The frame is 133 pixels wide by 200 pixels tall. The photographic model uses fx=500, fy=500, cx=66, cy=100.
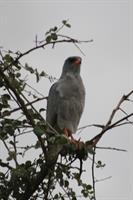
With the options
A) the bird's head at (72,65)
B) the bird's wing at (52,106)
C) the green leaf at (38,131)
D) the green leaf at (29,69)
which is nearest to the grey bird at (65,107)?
the bird's wing at (52,106)

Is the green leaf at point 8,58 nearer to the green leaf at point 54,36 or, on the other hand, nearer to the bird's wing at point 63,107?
the green leaf at point 54,36

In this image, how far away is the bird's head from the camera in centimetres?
813

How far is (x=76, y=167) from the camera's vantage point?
183 inches

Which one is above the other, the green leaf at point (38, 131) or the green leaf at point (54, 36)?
the green leaf at point (54, 36)

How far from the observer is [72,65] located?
820 centimetres

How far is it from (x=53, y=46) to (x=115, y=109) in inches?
32.1

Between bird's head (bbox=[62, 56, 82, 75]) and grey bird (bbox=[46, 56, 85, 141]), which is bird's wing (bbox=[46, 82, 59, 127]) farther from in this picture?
bird's head (bbox=[62, 56, 82, 75])

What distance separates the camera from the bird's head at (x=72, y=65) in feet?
26.7

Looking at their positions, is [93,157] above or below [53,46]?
below

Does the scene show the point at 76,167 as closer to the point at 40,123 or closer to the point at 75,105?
the point at 40,123

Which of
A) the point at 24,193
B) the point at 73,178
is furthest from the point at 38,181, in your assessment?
the point at 73,178

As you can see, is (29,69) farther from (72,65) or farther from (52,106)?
(72,65)

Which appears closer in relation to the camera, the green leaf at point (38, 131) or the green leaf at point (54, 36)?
the green leaf at point (38, 131)

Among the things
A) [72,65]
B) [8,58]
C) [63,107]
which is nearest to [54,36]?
[8,58]
